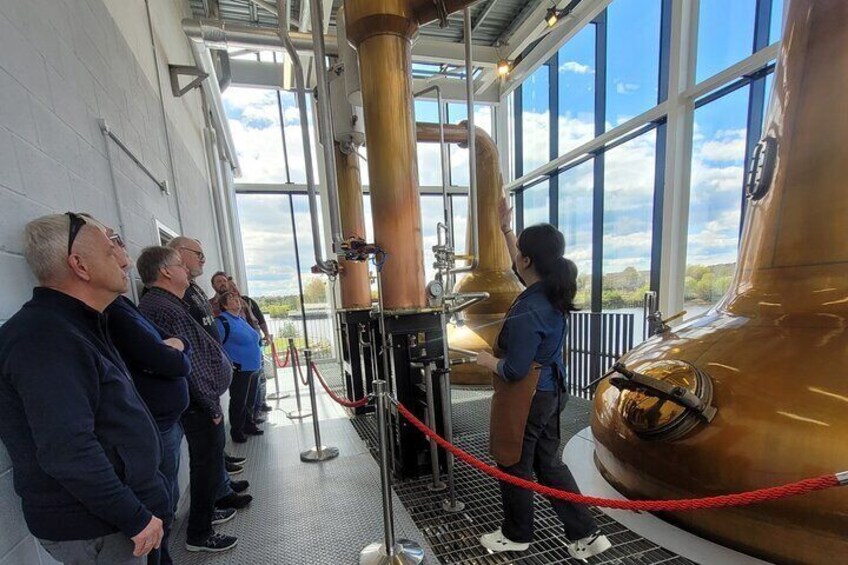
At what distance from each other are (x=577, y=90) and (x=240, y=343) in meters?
6.80

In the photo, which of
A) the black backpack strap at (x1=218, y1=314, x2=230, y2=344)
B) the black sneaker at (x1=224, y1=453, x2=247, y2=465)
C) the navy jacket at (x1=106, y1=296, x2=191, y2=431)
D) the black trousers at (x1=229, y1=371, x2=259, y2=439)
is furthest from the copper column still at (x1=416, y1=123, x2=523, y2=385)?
the navy jacket at (x1=106, y1=296, x2=191, y2=431)

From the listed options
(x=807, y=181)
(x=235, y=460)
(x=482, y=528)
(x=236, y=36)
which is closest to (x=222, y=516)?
(x=235, y=460)

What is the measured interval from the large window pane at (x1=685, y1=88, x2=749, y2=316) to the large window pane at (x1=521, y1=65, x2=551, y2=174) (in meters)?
3.06

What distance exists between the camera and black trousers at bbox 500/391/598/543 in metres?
1.64

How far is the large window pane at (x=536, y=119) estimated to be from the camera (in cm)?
725

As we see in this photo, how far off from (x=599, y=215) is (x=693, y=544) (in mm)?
5328

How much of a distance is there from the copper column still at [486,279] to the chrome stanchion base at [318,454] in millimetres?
1921

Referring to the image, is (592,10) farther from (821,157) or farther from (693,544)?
(693,544)

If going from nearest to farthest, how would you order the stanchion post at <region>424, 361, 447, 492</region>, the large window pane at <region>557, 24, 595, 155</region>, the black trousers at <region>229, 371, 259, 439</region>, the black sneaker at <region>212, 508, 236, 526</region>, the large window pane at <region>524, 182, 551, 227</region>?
the black sneaker at <region>212, 508, 236, 526</region>, the stanchion post at <region>424, 361, 447, 492</region>, the black trousers at <region>229, 371, 259, 439</region>, the large window pane at <region>557, 24, 595, 155</region>, the large window pane at <region>524, 182, 551, 227</region>

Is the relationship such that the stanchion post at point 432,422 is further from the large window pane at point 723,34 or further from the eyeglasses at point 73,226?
the large window pane at point 723,34

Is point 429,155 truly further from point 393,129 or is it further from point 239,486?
point 239,486

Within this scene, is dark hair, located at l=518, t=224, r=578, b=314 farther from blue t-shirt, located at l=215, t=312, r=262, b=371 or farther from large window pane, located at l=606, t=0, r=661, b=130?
large window pane, located at l=606, t=0, r=661, b=130

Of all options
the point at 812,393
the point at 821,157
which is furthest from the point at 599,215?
the point at 812,393

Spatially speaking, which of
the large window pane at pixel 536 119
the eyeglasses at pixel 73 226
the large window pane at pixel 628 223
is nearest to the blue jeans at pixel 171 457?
the eyeglasses at pixel 73 226
